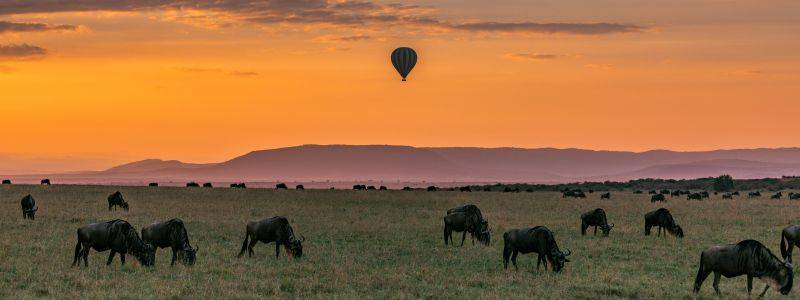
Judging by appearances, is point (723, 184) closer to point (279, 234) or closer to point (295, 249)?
point (295, 249)

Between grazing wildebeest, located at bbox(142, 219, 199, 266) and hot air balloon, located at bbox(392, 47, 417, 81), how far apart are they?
47.8 meters

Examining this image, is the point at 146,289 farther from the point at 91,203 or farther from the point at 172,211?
the point at 91,203

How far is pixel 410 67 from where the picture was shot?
7231 centimetres

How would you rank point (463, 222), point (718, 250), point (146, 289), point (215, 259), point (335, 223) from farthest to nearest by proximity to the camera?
point (335, 223) < point (463, 222) < point (215, 259) < point (146, 289) < point (718, 250)

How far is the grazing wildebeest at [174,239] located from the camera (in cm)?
2512

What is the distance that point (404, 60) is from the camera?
238 feet

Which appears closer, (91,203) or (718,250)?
(718,250)

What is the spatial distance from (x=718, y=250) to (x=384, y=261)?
10.9 m

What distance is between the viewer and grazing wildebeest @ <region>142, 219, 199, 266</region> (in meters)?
25.1

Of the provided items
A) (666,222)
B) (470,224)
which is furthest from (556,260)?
(666,222)

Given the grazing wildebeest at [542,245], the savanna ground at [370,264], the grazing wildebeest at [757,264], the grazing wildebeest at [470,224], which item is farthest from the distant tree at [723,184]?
the grazing wildebeest at [757,264]

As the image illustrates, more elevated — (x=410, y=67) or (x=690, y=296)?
(x=410, y=67)

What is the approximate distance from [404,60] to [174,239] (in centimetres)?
4869

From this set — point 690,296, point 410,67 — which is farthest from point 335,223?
point 410,67
